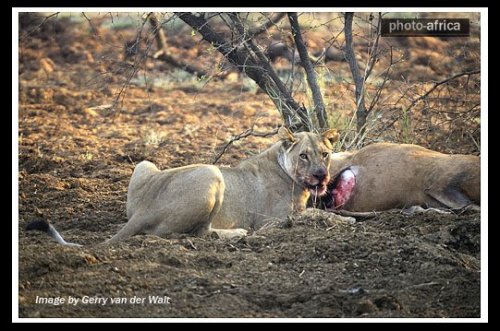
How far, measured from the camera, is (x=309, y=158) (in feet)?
27.3

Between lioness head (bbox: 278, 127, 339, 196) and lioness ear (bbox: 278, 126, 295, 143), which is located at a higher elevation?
lioness ear (bbox: 278, 126, 295, 143)

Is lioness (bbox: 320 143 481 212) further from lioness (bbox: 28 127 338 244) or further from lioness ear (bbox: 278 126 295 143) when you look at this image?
lioness ear (bbox: 278 126 295 143)

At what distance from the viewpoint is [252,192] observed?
8383mm

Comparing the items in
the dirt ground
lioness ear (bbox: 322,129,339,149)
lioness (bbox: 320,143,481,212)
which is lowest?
the dirt ground

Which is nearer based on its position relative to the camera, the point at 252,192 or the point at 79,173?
the point at 252,192

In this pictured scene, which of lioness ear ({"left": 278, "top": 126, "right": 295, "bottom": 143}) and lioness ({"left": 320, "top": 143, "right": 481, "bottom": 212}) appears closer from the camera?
lioness ({"left": 320, "top": 143, "right": 481, "bottom": 212})

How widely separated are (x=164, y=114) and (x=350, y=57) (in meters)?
3.92

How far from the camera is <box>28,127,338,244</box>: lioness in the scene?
761 cm

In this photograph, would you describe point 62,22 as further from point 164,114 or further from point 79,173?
point 79,173

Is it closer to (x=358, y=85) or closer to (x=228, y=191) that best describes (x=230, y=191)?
(x=228, y=191)
